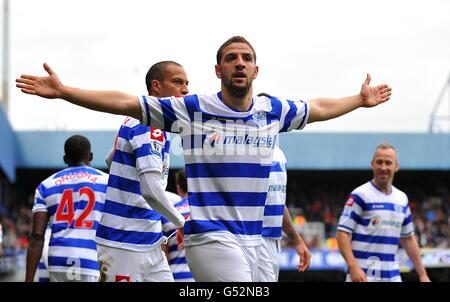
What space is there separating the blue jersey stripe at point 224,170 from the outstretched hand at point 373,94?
1.10m

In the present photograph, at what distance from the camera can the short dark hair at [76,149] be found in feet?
28.9

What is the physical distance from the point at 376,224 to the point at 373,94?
11.7 ft

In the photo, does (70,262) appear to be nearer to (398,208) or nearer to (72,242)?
(72,242)

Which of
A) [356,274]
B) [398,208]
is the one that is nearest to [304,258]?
[356,274]

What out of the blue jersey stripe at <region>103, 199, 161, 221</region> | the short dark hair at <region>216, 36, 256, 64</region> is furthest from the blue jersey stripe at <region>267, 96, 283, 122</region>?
the blue jersey stripe at <region>103, 199, 161, 221</region>

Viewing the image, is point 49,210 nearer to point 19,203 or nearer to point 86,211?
point 86,211

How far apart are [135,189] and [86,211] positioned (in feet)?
5.15

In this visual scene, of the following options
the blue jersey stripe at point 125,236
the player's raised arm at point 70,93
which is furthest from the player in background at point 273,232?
the player's raised arm at point 70,93

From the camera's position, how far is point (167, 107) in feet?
20.2

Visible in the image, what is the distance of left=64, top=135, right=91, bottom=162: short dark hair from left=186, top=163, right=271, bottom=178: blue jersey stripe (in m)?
2.90

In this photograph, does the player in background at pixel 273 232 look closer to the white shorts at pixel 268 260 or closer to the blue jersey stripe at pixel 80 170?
the white shorts at pixel 268 260

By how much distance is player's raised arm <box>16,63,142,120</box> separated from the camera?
5754 millimetres

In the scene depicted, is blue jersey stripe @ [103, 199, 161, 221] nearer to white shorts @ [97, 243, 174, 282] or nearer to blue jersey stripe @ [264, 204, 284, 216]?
white shorts @ [97, 243, 174, 282]
